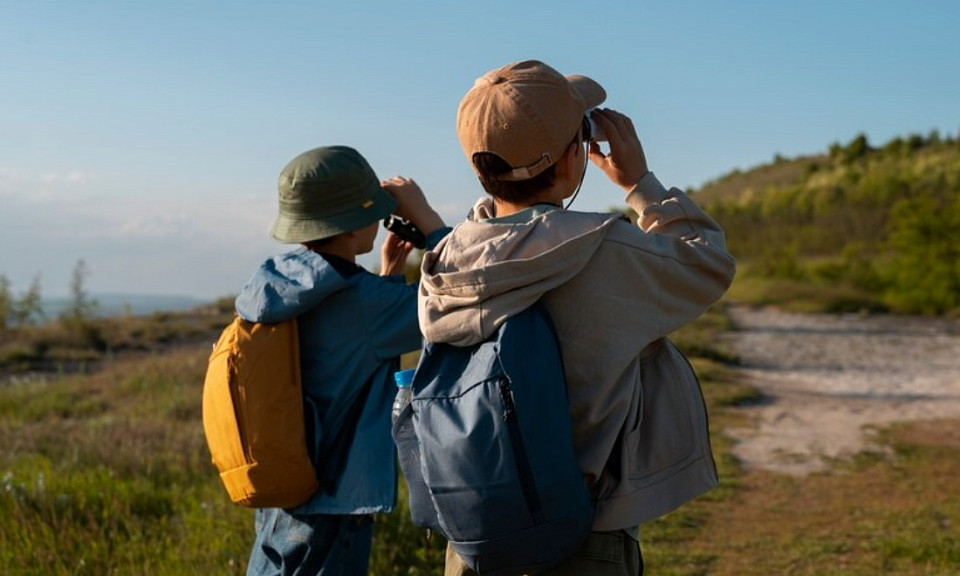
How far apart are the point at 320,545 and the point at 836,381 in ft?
36.1

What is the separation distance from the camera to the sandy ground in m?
9.00

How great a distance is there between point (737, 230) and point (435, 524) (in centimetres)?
3552

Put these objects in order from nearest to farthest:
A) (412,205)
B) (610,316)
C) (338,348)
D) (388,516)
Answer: (610,316), (338,348), (412,205), (388,516)

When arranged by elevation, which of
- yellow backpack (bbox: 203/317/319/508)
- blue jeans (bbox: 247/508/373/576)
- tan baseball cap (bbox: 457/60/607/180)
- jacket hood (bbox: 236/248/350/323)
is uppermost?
tan baseball cap (bbox: 457/60/607/180)

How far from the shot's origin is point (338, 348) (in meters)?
3.09

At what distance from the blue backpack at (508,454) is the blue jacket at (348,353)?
35.4 inches

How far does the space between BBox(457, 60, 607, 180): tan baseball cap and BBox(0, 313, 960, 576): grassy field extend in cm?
240

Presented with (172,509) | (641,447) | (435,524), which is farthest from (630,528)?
(172,509)

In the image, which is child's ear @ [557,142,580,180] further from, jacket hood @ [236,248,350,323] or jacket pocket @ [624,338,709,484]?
jacket hood @ [236,248,350,323]

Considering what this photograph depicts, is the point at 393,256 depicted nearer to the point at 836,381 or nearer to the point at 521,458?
the point at 521,458

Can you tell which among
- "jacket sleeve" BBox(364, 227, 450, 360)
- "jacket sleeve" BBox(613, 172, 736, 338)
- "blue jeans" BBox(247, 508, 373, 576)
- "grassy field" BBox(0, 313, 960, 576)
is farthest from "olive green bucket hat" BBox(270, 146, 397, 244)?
"grassy field" BBox(0, 313, 960, 576)

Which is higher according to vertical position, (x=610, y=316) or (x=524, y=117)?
(x=524, y=117)

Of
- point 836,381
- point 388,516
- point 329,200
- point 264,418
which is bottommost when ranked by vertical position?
point 836,381

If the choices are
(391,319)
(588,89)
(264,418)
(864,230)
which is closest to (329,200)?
(391,319)
